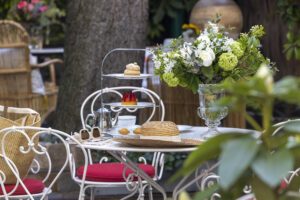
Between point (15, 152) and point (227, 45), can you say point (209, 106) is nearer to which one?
point (227, 45)

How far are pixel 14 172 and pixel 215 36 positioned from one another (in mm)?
1169

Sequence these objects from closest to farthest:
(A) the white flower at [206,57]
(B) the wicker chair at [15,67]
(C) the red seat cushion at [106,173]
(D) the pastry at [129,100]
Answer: (A) the white flower at [206,57]
(D) the pastry at [129,100]
(C) the red seat cushion at [106,173]
(B) the wicker chair at [15,67]

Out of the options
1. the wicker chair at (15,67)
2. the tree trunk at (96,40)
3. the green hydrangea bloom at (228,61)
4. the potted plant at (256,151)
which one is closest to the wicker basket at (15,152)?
A: the green hydrangea bloom at (228,61)

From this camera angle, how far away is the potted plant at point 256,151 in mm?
1738

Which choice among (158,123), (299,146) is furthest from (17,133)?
(299,146)

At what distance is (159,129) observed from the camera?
3.92 meters

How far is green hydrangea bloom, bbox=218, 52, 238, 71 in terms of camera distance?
390 centimetres

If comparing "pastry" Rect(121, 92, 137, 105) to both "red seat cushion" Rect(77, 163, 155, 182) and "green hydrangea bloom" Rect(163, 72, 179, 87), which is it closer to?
"green hydrangea bloom" Rect(163, 72, 179, 87)

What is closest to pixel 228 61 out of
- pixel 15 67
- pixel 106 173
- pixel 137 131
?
pixel 137 131

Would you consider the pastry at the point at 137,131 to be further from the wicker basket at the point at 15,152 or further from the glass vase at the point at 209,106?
the wicker basket at the point at 15,152

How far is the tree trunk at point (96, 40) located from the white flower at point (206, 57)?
2.43m

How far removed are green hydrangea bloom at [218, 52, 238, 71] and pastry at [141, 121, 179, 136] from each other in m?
0.38

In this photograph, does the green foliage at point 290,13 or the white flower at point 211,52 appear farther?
the green foliage at point 290,13

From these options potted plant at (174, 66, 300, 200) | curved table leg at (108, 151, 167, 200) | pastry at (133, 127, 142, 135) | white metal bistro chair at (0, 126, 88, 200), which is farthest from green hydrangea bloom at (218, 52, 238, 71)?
potted plant at (174, 66, 300, 200)
